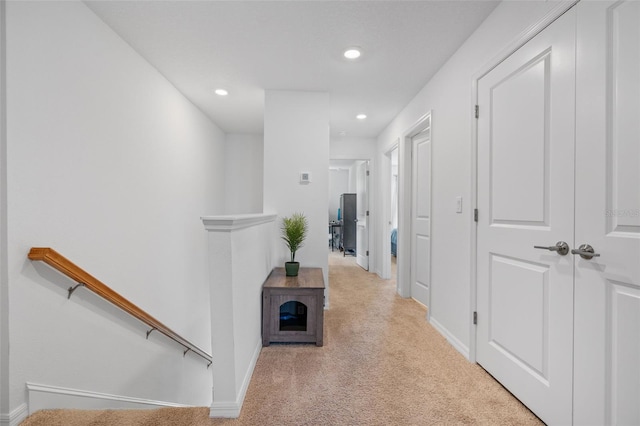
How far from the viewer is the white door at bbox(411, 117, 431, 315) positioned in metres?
3.05

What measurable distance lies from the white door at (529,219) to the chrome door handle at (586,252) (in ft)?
0.21

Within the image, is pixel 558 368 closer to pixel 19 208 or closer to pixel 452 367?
pixel 452 367

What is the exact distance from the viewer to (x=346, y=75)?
2.64 metres

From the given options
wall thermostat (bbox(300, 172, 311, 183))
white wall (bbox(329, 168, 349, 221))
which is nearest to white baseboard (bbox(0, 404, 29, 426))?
wall thermostat (bbox(300, 172, 311, 183))

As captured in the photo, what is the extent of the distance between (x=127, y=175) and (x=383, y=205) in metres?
3.35

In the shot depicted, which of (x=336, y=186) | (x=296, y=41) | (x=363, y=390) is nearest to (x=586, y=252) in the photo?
(x=363, y=390)

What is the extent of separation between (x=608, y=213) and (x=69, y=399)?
280cm

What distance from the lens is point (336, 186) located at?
342 inches

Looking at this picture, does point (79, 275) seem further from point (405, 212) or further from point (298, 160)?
point (405, 212)

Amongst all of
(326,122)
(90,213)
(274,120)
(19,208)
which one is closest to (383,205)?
(326,122)

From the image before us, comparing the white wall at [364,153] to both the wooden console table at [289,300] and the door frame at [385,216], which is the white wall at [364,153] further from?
the wooden console table at [289,300]

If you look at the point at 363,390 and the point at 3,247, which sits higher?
the point at 3,247

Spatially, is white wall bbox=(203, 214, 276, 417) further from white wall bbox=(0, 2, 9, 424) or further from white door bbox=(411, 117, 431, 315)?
white door bbox=(411, 117, 431, 315)

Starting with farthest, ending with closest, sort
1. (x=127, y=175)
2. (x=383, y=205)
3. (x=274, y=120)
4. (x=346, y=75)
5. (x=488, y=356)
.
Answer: (x=383, y=205)
(x=274, y=120)
(x=346, y=75)
(x=127, y=175)
(x=488, y=356)
